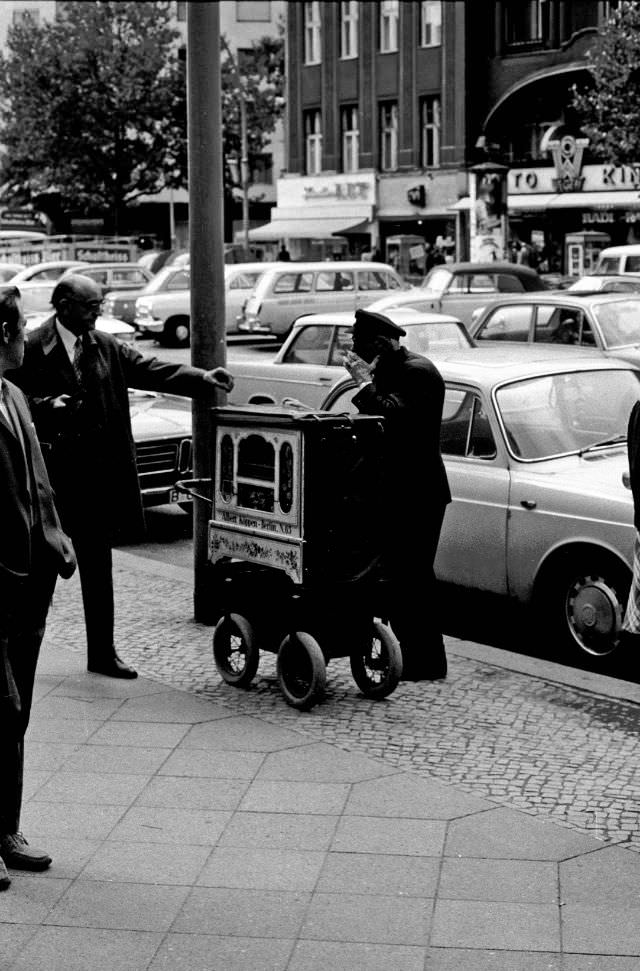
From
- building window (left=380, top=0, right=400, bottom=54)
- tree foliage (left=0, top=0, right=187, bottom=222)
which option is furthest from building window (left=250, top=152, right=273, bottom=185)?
building window (left=380, top=0, right=400, bottom=54)

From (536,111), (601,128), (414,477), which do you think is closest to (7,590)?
(414,477)

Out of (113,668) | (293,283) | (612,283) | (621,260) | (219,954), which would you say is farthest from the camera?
(293,283)

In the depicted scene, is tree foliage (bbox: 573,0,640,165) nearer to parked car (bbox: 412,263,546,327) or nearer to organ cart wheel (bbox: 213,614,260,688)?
parked car (bbox: 412,263,546,327)

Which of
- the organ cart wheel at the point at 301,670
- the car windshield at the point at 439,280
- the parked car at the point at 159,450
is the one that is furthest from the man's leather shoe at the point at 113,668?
the car windshield at the point at 439,280

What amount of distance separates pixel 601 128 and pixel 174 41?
99.5ft

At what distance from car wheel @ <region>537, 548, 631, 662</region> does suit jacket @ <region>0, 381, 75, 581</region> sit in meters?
3.67

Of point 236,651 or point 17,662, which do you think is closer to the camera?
point 17,662

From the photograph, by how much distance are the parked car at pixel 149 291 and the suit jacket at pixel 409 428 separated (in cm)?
2623

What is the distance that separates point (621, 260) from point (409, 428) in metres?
23.0

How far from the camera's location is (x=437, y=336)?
15.4m

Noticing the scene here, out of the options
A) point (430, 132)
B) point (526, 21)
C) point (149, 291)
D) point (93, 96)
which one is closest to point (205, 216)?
point (149, 291)

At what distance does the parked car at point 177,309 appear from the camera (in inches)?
1259

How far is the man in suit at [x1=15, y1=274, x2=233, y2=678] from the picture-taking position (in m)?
7.04

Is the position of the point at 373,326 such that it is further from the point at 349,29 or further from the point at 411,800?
the point at 349,29
